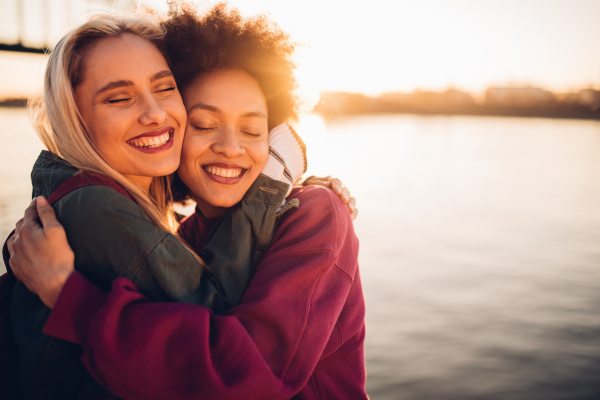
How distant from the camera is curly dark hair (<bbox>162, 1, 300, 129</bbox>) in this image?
2314 millimetres

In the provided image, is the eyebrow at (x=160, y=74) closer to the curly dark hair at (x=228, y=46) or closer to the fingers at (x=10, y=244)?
the curly dark hair at (x=228, y=46)

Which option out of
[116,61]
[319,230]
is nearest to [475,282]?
[319,230]

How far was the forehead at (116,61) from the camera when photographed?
1953 millimetres

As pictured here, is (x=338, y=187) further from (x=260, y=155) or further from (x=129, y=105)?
(x=129, y=105)

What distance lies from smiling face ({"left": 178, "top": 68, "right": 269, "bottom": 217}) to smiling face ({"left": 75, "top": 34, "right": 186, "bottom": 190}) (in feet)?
0.52

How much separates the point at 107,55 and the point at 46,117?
46cm

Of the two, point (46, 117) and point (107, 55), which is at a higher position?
point (107, 55)

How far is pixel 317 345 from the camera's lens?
168cm

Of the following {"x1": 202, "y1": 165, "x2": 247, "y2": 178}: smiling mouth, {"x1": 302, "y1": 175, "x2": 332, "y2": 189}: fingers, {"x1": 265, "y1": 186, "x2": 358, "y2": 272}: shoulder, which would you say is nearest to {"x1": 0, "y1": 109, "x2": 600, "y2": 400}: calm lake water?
{"x1": 302, "y1": 175, "x2": 332, "y2": 189}: fingers

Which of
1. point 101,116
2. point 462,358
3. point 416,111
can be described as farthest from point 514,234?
point 416,111

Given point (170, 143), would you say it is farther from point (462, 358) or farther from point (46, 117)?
point (462, 358)

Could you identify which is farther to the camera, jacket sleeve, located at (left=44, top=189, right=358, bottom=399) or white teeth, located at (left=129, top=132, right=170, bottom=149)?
white teeth, located at (left=129, top=132, right=170, bottom=149)

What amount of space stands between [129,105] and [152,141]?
0.19 m

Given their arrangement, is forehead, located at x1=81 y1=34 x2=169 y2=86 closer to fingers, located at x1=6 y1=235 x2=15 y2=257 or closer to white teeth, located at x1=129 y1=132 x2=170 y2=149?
white teeth, located at x1=129 y1=132 x2=170 y2=149
